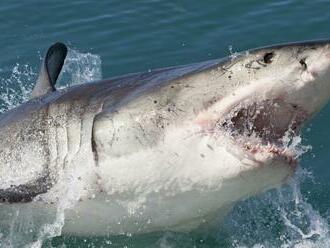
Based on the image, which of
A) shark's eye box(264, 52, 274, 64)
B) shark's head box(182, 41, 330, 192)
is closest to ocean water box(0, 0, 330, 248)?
shark's head box(182, 41, 330, 192)

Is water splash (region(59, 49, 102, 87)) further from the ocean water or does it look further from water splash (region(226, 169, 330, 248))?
water splash (region(226, 169, 330, 248))

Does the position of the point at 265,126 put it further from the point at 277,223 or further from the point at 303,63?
the point at 277,223

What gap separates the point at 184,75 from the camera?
330 cm

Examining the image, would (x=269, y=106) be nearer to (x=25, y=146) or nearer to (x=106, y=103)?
(x=106, y=103)

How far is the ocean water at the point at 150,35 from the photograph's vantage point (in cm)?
635

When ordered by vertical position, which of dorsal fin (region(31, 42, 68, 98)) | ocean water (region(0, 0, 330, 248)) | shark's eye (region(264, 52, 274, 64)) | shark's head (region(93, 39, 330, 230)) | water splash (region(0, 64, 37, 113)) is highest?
shark's eye (region(264, 52, 274, 64))

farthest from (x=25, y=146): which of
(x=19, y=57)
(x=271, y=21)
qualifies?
(x=271, y=21)

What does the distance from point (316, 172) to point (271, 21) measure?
10.8ft

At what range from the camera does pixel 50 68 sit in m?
4.93

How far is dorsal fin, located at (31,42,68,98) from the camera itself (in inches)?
181

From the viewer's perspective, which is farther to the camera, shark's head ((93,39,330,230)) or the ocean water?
the ocean water

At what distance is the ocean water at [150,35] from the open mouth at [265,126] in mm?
1897

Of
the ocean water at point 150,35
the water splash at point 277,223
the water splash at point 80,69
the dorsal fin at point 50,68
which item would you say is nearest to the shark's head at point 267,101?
the water splash at point 277,223

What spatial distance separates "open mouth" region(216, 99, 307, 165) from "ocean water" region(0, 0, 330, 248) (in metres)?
1.90
